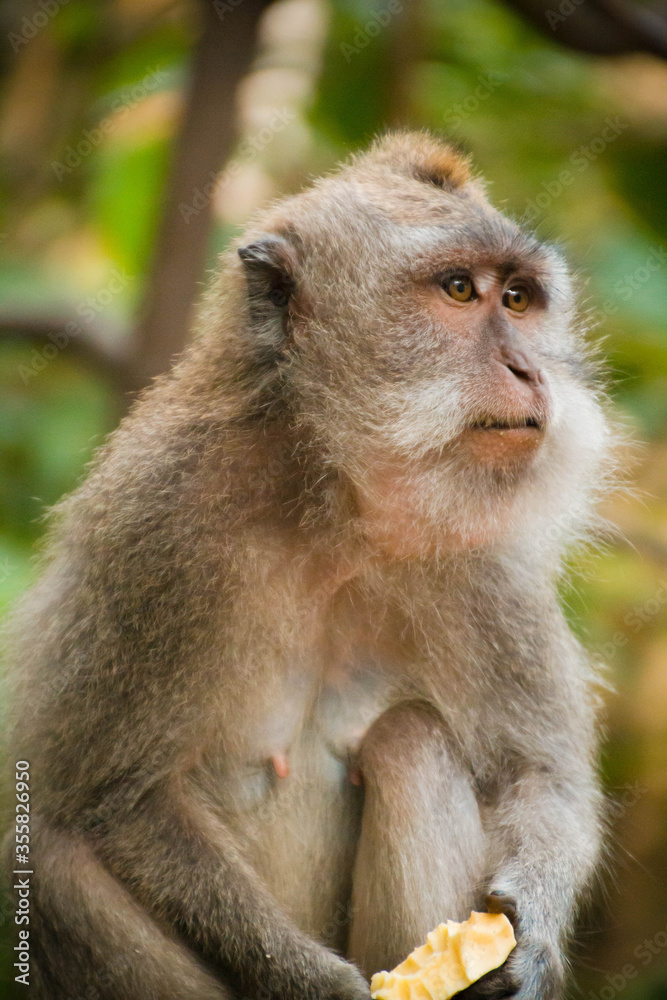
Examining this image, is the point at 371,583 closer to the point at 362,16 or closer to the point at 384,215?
the point at 384,215

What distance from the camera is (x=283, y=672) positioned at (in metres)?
3.69

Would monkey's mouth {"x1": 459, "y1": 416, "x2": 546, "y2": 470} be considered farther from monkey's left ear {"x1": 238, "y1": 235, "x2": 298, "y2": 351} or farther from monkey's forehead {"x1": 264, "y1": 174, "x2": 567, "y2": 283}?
monkey's left ear {"x1": 238, "y1": 235, "x2": 298, "y2": 351}

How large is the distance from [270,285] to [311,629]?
1.18m

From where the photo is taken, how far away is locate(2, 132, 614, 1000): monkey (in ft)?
Result: 11.3

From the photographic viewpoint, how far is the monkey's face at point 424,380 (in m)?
3.46

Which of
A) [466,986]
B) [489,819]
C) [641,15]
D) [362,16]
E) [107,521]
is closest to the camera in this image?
[466,986]

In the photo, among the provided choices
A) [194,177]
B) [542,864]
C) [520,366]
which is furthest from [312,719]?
[194,177]

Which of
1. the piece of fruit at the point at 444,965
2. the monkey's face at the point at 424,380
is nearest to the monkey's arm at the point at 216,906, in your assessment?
the piece of fruit at the point at 444,965

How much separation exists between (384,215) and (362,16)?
3.66 metres

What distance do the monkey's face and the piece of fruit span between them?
4.07ft

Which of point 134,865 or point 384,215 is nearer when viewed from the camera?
point 134,865

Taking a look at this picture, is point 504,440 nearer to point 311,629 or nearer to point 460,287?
point 460,287

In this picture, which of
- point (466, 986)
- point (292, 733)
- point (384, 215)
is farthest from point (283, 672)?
point (384, 215)

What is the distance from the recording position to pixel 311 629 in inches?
147
